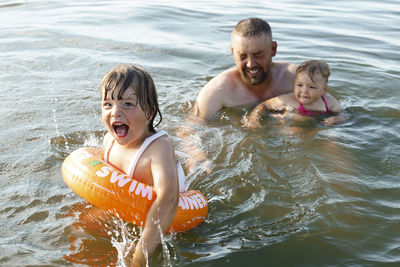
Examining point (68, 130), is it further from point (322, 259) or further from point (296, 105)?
point (322, 259)

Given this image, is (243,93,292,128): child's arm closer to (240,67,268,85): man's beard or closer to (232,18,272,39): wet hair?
(240,67,268,85): man's beard

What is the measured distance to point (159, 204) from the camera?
3379 millimetres

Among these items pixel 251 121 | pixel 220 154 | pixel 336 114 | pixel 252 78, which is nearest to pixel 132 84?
pixel 220 154

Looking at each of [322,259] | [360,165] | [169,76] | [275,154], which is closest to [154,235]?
[322,259]

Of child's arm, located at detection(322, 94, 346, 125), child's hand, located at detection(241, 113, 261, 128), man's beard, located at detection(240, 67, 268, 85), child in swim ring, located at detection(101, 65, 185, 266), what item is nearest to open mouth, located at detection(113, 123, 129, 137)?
child in swim ring, located at detection(101, 65, 185, 266)

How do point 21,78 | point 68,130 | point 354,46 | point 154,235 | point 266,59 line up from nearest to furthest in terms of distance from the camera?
point 154,235
point 68,130
point 266,59
point 21,78
point 354,46

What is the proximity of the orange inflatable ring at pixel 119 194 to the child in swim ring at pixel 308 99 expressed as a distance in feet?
7.75

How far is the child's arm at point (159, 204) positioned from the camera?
330cm

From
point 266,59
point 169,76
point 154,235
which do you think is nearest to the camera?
point 154,235

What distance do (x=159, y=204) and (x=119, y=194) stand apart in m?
0.29

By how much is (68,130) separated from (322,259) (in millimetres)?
3341

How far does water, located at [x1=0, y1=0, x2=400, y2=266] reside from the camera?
3523 mm

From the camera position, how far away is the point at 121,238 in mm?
3699

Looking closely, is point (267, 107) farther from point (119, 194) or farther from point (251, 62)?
point (119, 194)
